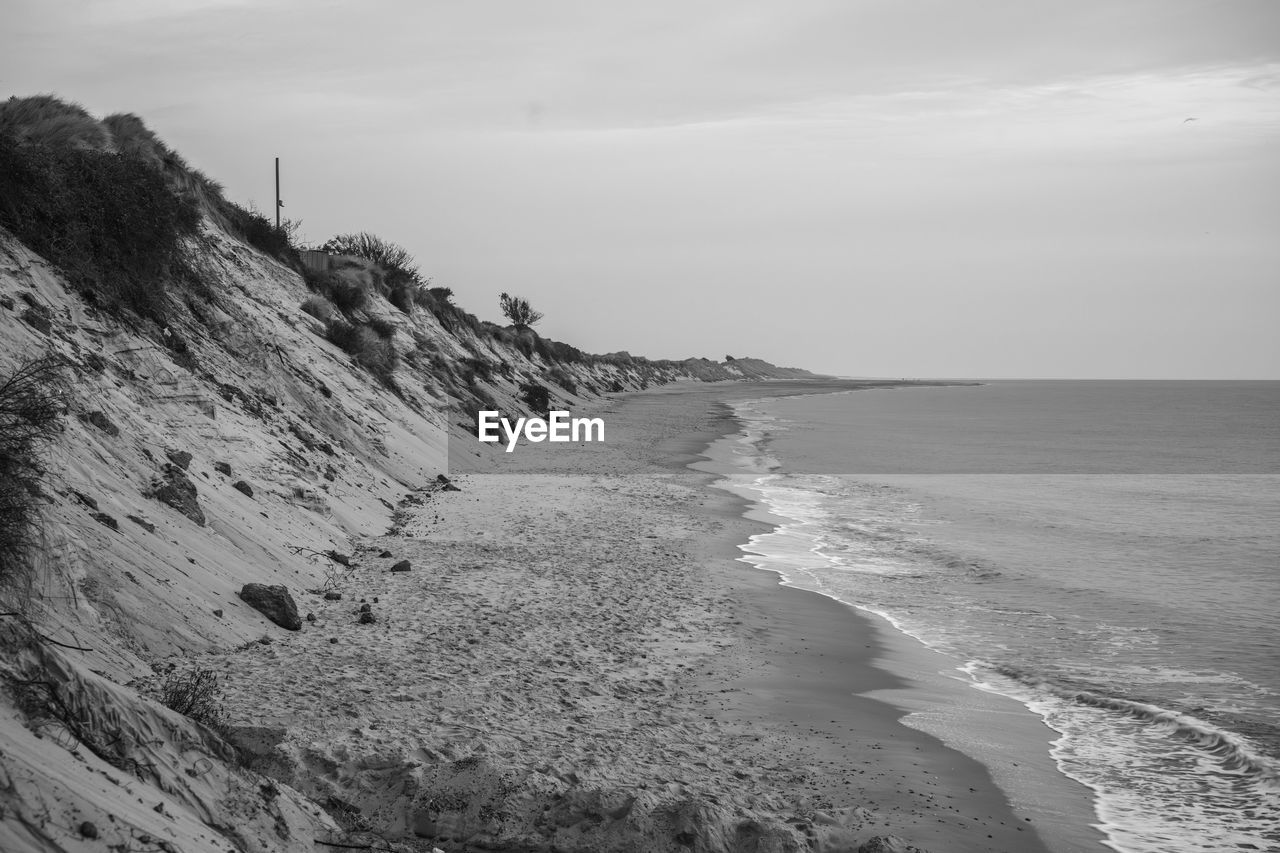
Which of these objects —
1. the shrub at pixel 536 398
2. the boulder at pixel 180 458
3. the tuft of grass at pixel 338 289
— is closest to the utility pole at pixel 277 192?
the tuft of grass at pixel 338 289

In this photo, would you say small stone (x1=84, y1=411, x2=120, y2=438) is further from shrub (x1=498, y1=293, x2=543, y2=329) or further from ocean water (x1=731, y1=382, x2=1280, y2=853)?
shrub (x1=498, y1=293, x2=543, y2=329)

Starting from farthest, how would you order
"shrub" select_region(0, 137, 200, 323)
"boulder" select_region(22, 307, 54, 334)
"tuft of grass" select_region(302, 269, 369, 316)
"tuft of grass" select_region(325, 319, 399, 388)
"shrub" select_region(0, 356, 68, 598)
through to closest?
"tuft of grass" select_region(302, 269, 369, 316) < "tuft of grass" select_region(325, 319, 399, 388) < "shrub" select_region(0, 137, 200, 323) < "boulder" select_region(22, 307, 54, 334) < "shrub" select_region(0, 356, 68, 598)

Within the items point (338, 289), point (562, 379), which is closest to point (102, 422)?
point (338, 289)

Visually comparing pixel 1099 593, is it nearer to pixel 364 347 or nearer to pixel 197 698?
pixel 197 698

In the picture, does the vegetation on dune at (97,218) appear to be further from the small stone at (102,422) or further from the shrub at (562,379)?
the shrub at (562,379)

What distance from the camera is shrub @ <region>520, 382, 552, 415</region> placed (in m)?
38.4

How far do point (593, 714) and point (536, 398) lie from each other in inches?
1272

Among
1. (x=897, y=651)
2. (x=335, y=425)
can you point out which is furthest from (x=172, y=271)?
(x=897, y=651)

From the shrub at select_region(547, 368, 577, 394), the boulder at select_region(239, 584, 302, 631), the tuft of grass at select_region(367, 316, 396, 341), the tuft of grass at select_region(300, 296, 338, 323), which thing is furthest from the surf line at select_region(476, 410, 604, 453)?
the boulder at select_region(239, 584, 302, 631)

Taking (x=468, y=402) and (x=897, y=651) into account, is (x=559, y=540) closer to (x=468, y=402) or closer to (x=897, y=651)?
(x=897, y=651)

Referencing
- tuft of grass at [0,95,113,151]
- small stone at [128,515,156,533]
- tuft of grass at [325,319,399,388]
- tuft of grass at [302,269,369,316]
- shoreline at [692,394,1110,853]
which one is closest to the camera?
shoreline at [692,394,1110,853]

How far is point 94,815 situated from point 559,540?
10786 mm

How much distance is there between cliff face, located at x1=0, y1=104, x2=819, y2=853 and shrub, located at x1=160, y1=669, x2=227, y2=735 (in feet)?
0.82

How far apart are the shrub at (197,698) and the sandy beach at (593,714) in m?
0.24
